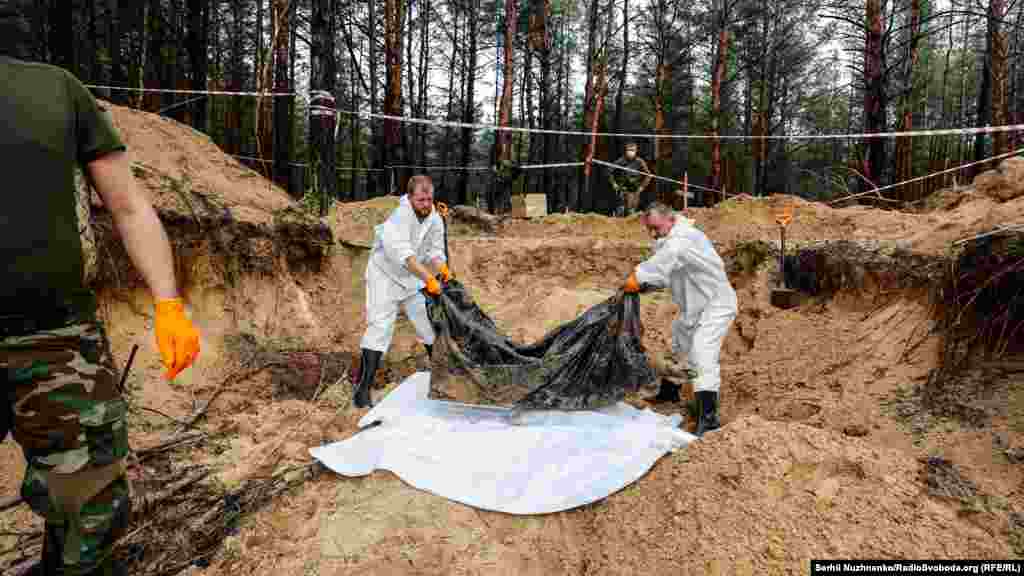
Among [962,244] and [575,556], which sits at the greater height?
[962,244]

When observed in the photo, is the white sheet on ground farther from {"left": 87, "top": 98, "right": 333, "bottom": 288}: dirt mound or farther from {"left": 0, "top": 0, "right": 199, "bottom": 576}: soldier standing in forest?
{"left": 87, "top": 98, "right": 333, "bottom": 288}: dirt mound

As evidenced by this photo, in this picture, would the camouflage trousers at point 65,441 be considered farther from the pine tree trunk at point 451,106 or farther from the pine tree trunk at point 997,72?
the pine tree trunk at point 451,106

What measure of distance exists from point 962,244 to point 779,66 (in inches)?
928

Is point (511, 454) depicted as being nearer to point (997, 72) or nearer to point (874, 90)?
point (874, 90)

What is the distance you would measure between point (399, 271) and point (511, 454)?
1.92 metres

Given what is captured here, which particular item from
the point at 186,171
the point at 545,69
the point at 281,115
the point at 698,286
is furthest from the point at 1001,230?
the point at 545,69

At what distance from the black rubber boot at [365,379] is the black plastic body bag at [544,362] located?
2.11 feet

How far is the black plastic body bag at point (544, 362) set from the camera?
3.62 metres

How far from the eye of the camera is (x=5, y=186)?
1.38m

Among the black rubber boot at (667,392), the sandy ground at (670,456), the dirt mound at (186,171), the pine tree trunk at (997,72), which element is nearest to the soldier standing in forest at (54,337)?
the sandy ground at (670,456)

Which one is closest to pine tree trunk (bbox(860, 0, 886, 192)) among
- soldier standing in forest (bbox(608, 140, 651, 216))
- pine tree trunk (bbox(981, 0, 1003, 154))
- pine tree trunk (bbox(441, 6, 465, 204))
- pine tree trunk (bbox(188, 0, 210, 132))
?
pine tree trunk (bbox(981, 0, 1003, 154))

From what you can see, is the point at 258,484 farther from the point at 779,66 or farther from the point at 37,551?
the point at 779,66

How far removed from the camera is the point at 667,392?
14.6ft

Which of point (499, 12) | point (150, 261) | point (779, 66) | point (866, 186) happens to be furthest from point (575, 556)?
point (779, 66)
